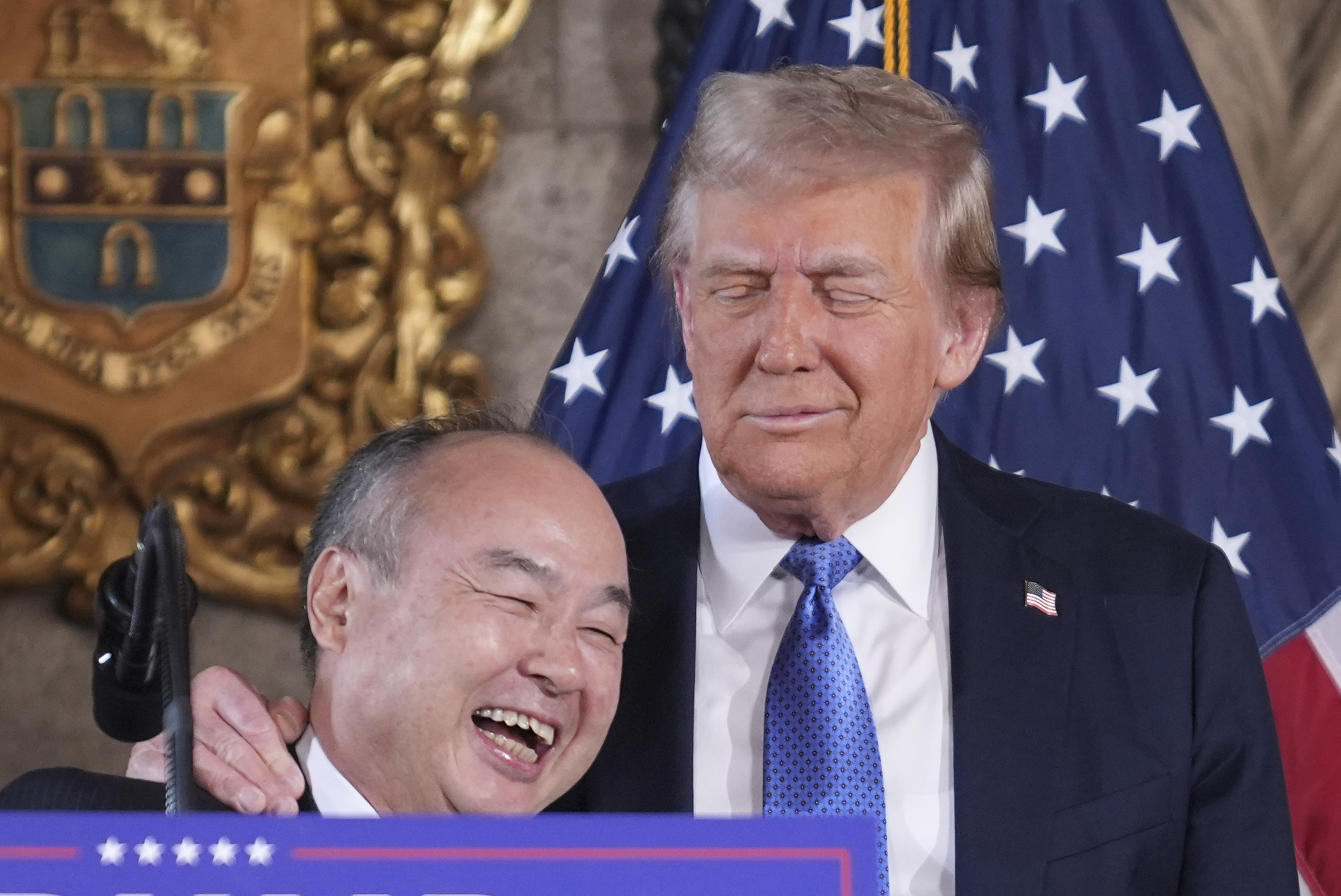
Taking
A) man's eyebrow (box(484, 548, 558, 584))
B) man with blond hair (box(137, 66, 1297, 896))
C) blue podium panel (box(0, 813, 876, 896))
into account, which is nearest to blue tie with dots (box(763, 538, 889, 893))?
man with blond hair (box(137, 66, 1297, 896))

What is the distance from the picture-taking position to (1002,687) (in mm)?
1728

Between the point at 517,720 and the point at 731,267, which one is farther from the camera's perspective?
the point at 731,267

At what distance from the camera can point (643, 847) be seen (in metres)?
0.85

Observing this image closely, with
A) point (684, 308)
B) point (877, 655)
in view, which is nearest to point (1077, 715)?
point (877, 655)

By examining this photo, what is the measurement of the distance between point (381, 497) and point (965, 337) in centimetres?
70

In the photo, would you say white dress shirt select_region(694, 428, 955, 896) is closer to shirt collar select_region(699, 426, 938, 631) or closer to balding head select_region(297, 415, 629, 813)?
shirt collar select_region(699, 426, 938, 631)

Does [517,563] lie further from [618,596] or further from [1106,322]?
[1106,322]

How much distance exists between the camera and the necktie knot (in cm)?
178

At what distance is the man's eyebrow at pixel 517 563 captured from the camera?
1.50 metres

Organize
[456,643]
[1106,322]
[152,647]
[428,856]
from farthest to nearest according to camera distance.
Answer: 1. [1106,322]
2. [456,643]
3. [152,647]
4. [428,856]

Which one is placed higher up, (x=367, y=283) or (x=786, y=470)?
(x=786, y=470)

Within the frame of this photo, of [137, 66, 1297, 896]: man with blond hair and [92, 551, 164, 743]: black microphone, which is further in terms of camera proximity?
[137, 66, 1297, 896]: man with blond hair

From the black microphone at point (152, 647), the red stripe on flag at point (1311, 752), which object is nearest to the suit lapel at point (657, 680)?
the black microphone at point (152, 647)

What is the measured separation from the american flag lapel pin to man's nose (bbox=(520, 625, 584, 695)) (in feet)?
1.79
